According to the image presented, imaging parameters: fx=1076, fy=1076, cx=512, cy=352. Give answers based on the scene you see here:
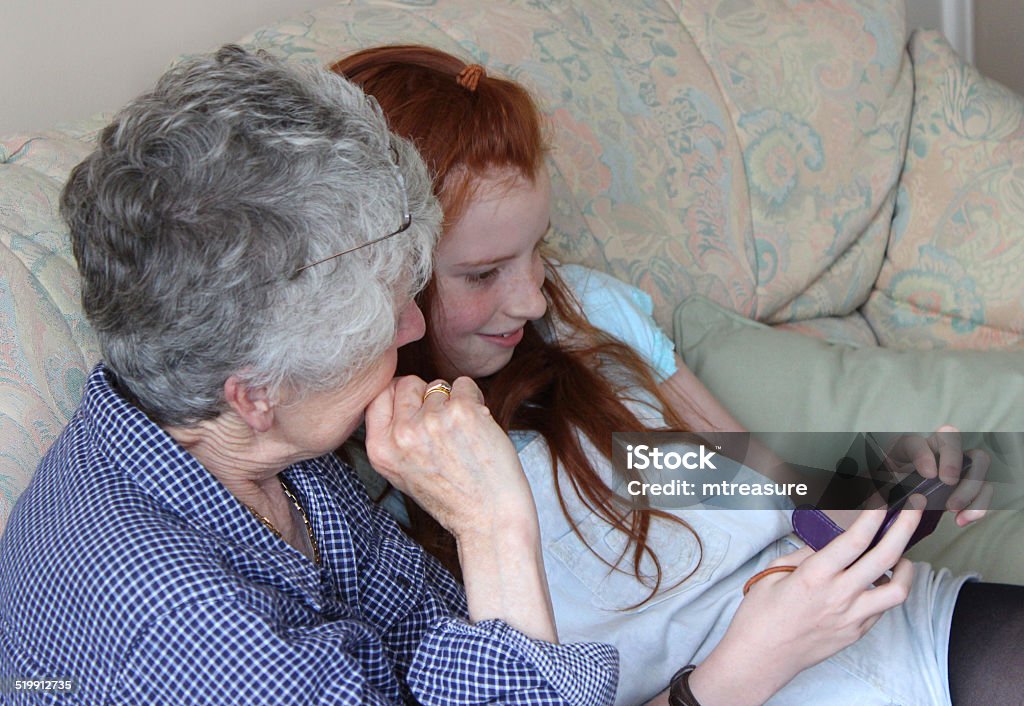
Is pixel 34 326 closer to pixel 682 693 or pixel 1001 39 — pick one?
pixel 682 693

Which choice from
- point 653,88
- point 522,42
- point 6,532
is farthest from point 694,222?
point 6,532

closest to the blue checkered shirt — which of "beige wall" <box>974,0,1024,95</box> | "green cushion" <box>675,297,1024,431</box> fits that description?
"green cushion" <box>675,297,1024,431</box>

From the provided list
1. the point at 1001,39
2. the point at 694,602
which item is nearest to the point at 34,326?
the point at 694,602

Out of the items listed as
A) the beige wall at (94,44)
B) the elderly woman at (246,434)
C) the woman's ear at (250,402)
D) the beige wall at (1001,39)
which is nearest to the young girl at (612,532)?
the elderly woman at (246,434)

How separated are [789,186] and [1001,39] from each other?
152 cm

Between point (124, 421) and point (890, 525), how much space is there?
738mm

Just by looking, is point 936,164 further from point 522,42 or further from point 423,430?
point 423,430

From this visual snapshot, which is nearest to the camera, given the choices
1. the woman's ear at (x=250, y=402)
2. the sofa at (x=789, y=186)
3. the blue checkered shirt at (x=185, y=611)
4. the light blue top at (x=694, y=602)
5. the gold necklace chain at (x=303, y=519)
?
the blue checkered shirt at (x=185, y=611)

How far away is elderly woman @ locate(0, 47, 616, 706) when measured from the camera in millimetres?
816

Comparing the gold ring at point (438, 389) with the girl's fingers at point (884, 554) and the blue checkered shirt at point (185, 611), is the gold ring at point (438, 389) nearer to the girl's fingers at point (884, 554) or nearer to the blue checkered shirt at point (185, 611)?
the blue checkered shirt at point (185, 611)

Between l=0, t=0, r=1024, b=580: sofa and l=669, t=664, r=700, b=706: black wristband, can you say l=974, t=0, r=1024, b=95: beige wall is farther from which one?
l=669, t=664, r=700, b=706: black wristband

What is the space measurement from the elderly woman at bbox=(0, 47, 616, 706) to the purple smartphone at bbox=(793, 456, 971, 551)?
1.16 feet

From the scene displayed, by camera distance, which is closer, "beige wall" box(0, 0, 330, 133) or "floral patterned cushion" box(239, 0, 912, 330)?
"beige wall" box(0, 0, 330, 133)

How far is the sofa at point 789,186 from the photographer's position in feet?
5.16
